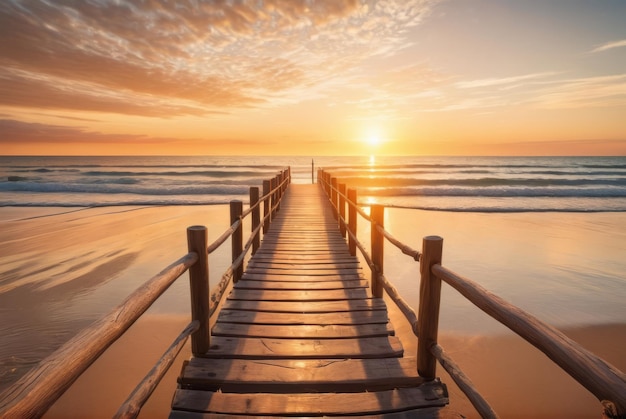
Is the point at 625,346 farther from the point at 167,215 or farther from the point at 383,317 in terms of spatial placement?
the point at 167,215

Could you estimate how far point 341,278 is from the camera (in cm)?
537

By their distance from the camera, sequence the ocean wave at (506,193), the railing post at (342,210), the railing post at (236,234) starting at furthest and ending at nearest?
1. the ocean wave at (506,193)
2. the railing post at (342,210)
3. the railing post at (236,234)

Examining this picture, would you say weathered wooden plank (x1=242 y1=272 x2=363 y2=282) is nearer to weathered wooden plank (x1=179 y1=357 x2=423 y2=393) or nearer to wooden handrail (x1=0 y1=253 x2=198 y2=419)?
weathered wooden plank (x1=179 y1=357 x2=423 y2=393)

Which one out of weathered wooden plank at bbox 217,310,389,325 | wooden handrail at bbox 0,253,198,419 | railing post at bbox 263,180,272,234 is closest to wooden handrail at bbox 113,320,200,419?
wooden handrail at bbox 0,253,198,419

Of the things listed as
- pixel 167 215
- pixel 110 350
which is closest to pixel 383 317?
pixel 110 350

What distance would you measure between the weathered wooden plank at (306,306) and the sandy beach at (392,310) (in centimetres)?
159

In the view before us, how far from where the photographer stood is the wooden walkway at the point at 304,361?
8.05 feet

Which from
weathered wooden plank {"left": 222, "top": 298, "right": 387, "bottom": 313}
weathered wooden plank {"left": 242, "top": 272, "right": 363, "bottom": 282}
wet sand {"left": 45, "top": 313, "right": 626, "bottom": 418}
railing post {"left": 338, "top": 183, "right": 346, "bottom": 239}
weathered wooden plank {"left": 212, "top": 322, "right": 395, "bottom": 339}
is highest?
railing post {"left": 338, "top": 183, "right": 346, "bottom": 239}

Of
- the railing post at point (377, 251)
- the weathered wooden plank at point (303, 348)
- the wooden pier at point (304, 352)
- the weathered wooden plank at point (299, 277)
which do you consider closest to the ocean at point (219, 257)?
the weathered wooden plank at point (299, 277)

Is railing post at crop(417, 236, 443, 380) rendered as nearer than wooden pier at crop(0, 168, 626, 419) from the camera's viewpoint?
No

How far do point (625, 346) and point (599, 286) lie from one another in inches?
114

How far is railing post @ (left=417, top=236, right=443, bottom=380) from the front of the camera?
2.61 metres

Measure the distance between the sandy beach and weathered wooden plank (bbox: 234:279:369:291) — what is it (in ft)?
5.05

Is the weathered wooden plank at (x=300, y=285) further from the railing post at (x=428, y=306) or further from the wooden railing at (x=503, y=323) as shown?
the railing post at (x=428, y=306)
